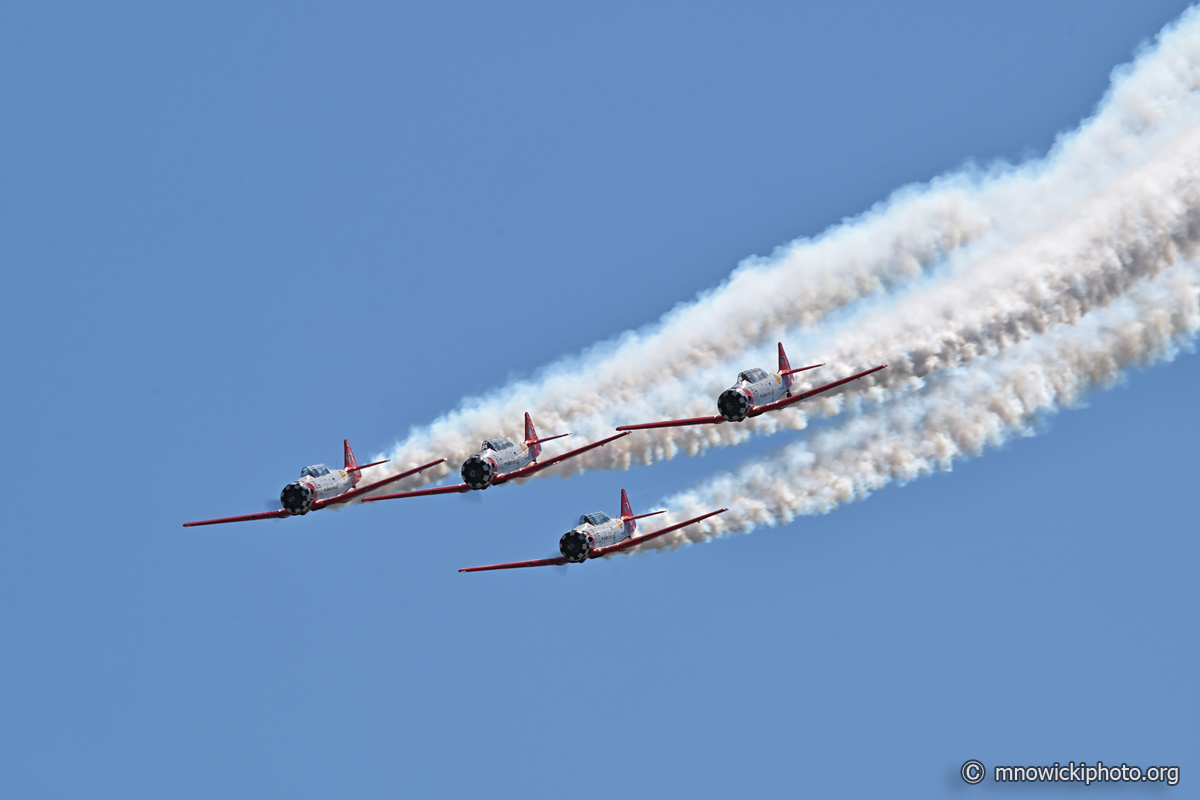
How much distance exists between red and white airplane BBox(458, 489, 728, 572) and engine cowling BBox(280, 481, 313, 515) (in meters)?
8.92

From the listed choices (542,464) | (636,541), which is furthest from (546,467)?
(636,541)

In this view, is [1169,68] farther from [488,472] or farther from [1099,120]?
[488,472]

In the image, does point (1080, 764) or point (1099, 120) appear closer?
point (1099, 120)

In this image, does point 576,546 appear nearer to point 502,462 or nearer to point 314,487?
point 502,462

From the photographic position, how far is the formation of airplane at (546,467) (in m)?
80.1

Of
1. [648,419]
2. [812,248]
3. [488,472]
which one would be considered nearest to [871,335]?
[812,248]

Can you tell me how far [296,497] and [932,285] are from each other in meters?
26.9

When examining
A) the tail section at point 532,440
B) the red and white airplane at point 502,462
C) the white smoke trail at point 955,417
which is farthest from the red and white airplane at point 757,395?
the tail section at point 532,440

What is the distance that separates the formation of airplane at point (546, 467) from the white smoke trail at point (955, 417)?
2.59 meters

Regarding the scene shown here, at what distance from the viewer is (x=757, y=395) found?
80.0 metres

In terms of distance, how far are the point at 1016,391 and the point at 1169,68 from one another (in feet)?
43.0

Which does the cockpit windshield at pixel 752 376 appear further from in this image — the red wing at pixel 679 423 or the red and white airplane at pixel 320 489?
the red and white airplane at pixel 320 489

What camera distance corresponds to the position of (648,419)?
87.3 meters

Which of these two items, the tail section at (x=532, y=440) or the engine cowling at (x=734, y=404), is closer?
the engine cowling at (x=734, y=404)
